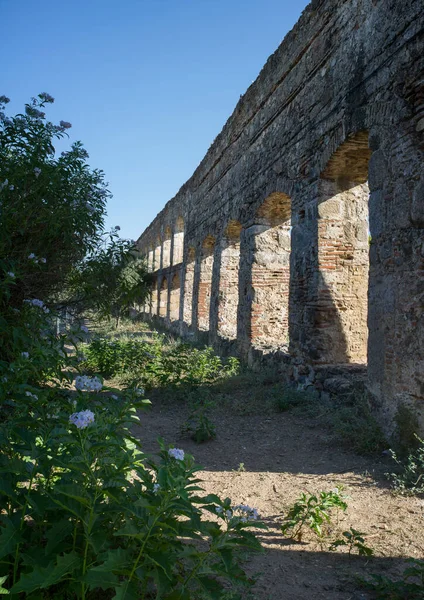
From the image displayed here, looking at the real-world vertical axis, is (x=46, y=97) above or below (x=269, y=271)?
above

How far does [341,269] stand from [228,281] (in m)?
4.76

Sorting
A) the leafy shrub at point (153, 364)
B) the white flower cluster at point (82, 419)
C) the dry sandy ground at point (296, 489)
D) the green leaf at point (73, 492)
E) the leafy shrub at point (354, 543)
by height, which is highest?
the white flower cluster at point (82, 419)

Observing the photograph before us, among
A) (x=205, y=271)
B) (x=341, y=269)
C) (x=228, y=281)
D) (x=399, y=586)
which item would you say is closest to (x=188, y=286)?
(x=205, y=271)

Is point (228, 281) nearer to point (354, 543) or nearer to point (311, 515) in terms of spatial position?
point (311, 515)

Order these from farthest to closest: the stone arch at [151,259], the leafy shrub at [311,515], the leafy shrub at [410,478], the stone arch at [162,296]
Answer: the stone arch at [151,259]
the stone arch at [162,296]
the leafy shrub at [410,478]
the leafy shrub at [311,515]

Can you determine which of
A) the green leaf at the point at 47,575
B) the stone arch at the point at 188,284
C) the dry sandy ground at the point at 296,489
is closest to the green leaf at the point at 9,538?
the green leaf at the point at 47,575

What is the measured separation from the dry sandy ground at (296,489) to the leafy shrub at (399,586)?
7 cm

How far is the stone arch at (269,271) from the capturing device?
8641 mm

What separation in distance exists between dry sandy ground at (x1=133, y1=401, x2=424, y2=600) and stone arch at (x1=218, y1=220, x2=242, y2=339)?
192 inches

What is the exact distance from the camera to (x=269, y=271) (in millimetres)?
8727

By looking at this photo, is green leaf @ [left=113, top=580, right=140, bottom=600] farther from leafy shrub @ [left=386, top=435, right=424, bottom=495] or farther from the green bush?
leafy shrub @ [left=386, top=435, right=424, bottom=495]

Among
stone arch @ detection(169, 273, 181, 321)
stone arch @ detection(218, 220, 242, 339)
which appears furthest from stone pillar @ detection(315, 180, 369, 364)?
stone arch @ detection(169, 273, 181, 321)

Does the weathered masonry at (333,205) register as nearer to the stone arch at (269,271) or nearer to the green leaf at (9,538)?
the stone arch at (269,271)

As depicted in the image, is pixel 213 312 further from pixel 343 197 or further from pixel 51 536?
pixel 51 536
